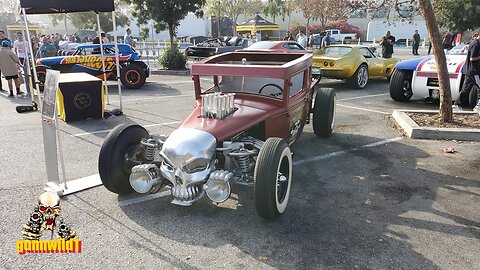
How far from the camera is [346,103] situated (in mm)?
10047

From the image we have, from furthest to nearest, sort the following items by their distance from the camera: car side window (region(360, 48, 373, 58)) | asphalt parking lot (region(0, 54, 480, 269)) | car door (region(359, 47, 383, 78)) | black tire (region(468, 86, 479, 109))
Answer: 1. car door (region(359, 47, 383, 78))
2. car side window (region(360, 48, 373, 58))
3. black tire (region(468, 86, 479, 109))
4. asphalt parking lot (region(0, 54, 480, 269))

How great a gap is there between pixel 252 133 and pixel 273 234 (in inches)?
56.2

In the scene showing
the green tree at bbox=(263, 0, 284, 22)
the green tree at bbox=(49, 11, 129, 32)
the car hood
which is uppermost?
the green tree at bbox=(263, 0, 284, 22)

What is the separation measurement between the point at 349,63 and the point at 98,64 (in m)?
7.78

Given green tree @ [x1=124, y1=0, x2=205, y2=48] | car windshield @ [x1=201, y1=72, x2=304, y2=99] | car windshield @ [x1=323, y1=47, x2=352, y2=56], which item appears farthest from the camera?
green tree @ [x1=124, y1=0, x2=205, y2=48]

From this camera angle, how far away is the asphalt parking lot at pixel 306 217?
10.5 feet

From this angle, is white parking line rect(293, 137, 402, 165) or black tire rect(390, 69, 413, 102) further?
black tire rect(390, 69, 413, 102)

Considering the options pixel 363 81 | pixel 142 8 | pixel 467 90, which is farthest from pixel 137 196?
pixel 142 8

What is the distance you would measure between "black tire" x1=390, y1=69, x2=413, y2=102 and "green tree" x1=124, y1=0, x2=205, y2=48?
33.8ft

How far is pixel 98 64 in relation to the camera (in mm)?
11992

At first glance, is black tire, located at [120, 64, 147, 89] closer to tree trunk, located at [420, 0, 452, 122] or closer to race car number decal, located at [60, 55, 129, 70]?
race car number decal, located at [60, 55, 129, 70]

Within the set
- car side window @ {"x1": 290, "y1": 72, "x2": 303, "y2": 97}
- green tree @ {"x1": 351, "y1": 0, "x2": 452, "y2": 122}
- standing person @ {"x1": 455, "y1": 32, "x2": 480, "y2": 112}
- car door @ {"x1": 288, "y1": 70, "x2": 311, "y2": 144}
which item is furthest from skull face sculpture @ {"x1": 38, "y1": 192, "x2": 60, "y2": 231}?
standing person @ {"x1": 455, "y1": 32, "x2": 480, "y2": 112}

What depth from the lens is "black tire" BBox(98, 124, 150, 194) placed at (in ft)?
13.4

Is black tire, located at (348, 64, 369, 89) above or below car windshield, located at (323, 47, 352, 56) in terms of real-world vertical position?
below
